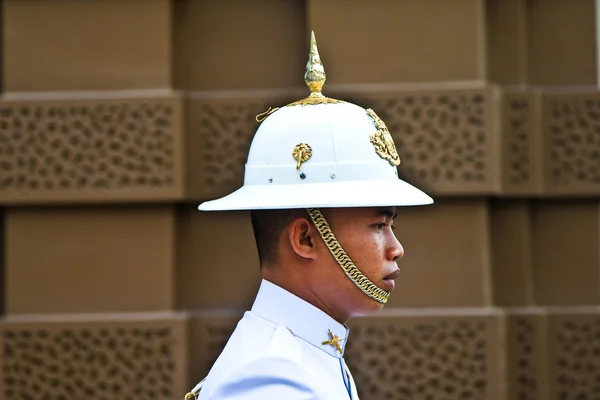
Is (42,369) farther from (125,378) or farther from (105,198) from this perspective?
(105,198)

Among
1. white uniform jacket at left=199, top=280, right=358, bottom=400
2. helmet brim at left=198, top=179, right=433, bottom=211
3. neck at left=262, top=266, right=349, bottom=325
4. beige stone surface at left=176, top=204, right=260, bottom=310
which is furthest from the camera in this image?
beige stone surface at left=176, top=204, right=260, bottom=310

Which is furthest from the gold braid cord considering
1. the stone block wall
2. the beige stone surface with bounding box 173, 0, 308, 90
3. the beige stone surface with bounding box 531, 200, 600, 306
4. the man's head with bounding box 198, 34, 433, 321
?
the beige stone surface with bounding box 531, 200, 600, 306

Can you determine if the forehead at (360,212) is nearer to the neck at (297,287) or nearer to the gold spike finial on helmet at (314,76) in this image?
the neck at (297,287)

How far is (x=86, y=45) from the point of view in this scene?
18.4 ft

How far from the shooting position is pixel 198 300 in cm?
566

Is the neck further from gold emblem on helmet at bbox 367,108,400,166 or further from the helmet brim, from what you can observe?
gold emblem on helmet at bbox 367,108,400,166

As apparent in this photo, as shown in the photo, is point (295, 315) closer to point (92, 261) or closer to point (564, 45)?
point (92, 261)

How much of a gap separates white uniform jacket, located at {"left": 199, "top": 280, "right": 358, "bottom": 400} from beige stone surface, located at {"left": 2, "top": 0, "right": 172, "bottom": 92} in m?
2.83

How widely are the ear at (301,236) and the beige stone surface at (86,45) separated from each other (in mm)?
Answer: 2785

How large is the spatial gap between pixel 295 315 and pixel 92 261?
2808 millimetres

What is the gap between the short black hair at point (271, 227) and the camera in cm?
293

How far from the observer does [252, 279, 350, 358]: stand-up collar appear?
288 cm

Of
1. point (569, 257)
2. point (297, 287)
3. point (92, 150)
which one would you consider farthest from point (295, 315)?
point (569, 257)

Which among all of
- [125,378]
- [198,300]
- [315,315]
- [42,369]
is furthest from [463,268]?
[315,315]
